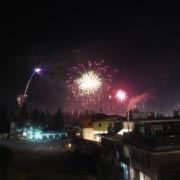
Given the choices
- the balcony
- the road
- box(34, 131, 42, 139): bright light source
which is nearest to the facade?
the balcony

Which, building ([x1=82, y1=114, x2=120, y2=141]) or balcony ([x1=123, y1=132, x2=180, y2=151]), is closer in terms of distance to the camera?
balcony ([x1=123, y1=132, x2=180, y2=151])

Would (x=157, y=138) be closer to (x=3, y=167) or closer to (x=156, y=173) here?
(x=156, y=173)

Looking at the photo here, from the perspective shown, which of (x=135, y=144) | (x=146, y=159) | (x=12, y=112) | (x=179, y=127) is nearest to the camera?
(x=146, y=159)

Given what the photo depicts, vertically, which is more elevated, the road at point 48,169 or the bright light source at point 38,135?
the bright light source at point 38,135

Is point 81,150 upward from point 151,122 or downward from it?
downward

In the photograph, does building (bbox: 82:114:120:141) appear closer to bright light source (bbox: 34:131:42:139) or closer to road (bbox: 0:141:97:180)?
road (bbox: 0:141:97:180)

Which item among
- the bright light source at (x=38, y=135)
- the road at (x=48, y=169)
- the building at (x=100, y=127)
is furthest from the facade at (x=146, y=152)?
the bright light source at (x=38, y=135)

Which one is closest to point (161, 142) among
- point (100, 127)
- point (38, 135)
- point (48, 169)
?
point (48, 169)

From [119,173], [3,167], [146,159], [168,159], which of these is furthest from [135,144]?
[3,167]

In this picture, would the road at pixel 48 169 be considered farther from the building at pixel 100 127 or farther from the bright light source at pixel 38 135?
the bright light source at pixel 38 135

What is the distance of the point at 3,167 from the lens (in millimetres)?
21453

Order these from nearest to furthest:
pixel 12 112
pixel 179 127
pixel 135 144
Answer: pixel 135 144, pixel 179 127, pixel 12 112

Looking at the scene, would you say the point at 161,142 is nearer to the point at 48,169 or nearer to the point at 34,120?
the point at 48,169

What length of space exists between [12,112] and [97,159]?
130730 mm
